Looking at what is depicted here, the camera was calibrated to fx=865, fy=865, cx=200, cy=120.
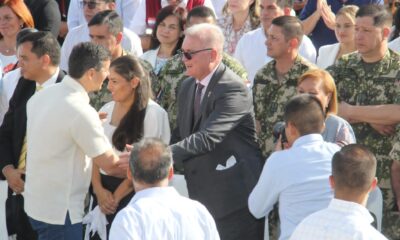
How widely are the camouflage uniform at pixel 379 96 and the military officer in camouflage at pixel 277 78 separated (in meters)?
0.38

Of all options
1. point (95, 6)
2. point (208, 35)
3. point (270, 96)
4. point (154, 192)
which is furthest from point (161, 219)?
point (95, 6)

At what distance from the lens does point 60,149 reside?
221 inches

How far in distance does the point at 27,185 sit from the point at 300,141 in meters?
1.95

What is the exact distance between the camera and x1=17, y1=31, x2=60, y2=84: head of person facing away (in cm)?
644

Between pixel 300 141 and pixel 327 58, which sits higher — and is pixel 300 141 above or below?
above

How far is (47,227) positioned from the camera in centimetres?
572

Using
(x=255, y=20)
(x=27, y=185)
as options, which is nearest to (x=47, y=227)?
(x=27, y=185)

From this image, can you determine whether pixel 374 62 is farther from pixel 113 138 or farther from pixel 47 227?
pixel 47 227

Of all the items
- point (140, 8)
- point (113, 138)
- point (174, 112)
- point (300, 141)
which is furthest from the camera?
point (140, 8)

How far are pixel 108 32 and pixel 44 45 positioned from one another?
4.01ft

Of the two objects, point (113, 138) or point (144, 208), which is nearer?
point (144, 208)

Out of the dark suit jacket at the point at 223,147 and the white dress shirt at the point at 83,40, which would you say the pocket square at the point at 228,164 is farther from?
the white dress shirt at the point at 83,40

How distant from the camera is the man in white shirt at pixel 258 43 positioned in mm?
8258

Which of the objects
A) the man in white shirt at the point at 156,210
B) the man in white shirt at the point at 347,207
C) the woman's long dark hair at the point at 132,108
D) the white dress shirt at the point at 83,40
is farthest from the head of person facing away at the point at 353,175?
the white dress shirt at the point at 83,40
